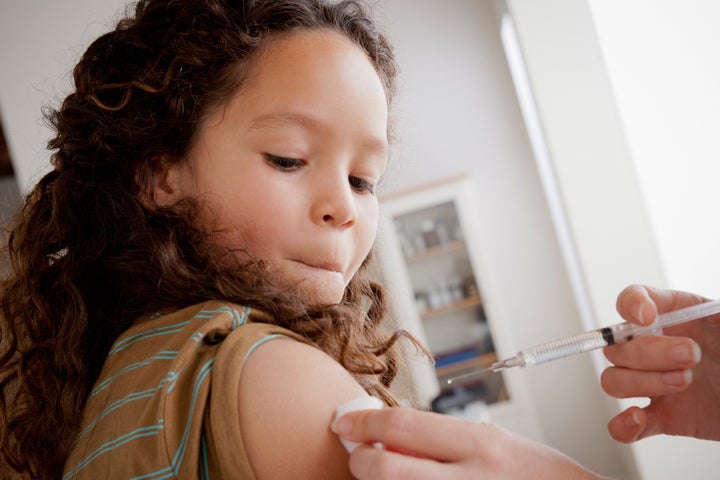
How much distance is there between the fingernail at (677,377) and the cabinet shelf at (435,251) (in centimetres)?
342

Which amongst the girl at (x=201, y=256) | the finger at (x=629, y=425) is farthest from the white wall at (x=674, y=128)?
the girl at (x=201, y=256)

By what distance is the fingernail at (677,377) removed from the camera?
76 centimetres

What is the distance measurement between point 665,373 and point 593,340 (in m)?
0.14

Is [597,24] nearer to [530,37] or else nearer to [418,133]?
[530,37]

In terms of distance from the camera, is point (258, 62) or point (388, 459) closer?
point (388, 459)

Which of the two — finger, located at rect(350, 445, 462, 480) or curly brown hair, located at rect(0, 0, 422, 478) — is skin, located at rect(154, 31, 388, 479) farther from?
finger, located at rect(350, 445, 462, 480)

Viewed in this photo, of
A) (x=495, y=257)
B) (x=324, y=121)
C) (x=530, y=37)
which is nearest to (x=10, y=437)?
(x=324, y=121)

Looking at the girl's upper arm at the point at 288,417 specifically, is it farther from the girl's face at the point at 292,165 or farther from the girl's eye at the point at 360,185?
the girl's eye at the point at 360,185

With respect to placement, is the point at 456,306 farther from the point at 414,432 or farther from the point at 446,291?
the point at 414,432

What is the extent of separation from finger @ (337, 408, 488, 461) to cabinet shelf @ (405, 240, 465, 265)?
147 inches

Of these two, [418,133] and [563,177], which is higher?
[418,133]

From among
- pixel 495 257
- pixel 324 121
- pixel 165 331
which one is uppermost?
pixel 324 121

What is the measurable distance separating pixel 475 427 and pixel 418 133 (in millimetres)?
4257

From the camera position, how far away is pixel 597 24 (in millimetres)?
2850
